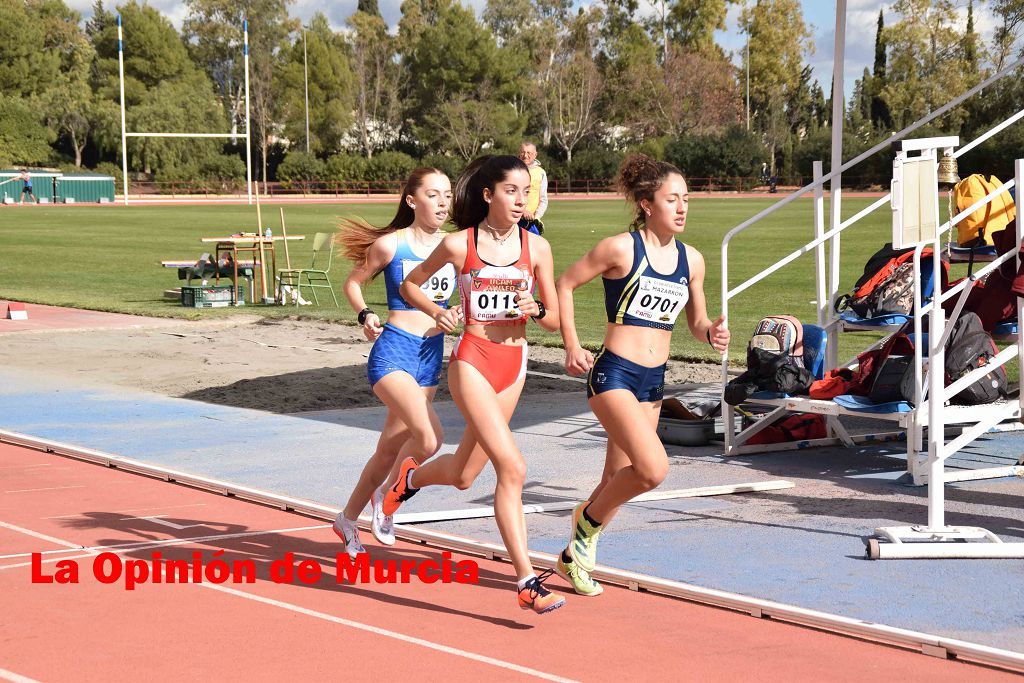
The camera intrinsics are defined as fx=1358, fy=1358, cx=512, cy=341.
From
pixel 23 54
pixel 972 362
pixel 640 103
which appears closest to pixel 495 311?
pixel 972 362

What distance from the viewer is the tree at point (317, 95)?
10012 cm

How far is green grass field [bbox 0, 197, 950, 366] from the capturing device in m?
20.4

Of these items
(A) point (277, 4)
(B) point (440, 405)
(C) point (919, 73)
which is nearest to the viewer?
(B) point (440, 405)

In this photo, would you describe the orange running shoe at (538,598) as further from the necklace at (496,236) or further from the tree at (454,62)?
the tree at (454,62)

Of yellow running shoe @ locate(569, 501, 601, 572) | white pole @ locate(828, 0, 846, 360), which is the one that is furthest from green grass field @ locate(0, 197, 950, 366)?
yellow running shoe @ locate(569, 501, 601, 572)

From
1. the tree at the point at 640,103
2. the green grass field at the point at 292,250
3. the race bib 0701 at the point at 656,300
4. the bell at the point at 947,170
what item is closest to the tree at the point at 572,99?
the tree at the point at 640,103

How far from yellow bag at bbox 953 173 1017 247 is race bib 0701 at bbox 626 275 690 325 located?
4.66 m

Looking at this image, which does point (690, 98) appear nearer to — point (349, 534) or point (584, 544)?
point (349, 534)

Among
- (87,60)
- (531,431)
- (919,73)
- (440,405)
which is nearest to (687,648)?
(531,431)

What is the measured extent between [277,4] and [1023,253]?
11232 cm

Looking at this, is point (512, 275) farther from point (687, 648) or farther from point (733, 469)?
point (733, 469)

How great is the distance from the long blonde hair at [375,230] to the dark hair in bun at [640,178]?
1183 mm

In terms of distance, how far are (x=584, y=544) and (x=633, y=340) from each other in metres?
0.94

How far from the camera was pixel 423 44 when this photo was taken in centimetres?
10012
